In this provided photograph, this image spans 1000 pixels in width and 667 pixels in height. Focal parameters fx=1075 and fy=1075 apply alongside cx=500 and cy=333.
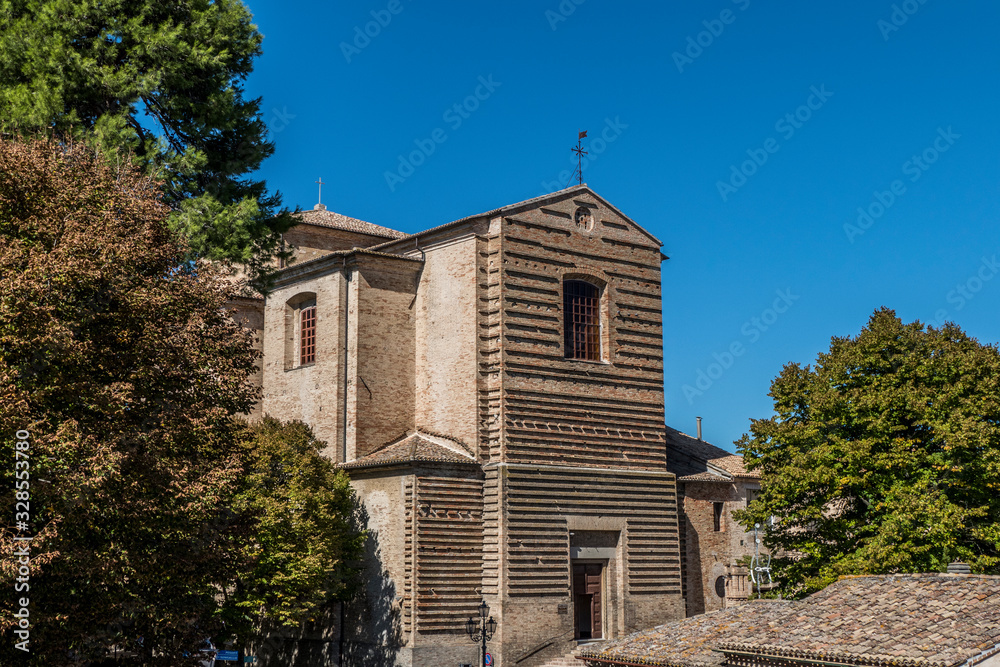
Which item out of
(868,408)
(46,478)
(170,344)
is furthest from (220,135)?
(868,408)

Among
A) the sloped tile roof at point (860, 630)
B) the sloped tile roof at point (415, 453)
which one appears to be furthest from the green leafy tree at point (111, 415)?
the sloped tile roof at point (415, 453)

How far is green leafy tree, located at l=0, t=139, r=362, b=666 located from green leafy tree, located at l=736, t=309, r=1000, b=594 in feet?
51.1

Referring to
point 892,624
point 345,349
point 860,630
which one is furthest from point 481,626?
point 892,624


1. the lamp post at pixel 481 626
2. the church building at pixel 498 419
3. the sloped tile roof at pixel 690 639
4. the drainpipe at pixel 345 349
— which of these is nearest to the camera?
the sloped tile roof at pixel 690 639

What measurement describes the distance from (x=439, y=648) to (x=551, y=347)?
28.1ft

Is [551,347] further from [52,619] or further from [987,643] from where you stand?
[52,619]

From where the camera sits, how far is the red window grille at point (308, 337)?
32.1m

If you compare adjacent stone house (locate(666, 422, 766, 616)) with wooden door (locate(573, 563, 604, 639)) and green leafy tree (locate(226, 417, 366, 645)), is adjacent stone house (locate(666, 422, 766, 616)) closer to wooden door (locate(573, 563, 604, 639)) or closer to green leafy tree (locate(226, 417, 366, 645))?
wooden door (locate(573, 563, 604, 639))

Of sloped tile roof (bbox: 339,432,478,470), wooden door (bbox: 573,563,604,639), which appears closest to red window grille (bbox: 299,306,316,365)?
sloped tile roof (bbox: 339,432,478,470)

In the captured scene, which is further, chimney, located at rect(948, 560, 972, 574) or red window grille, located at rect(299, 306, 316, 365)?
red window grille, located at rect(299, 306, 316, 365)

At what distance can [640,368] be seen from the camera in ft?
104

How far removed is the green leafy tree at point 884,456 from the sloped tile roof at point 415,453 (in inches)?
304

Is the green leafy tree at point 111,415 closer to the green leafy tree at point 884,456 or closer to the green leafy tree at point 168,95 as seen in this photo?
the green leafy tree at point 168,95

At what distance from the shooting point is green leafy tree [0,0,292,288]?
2177 centimetres
